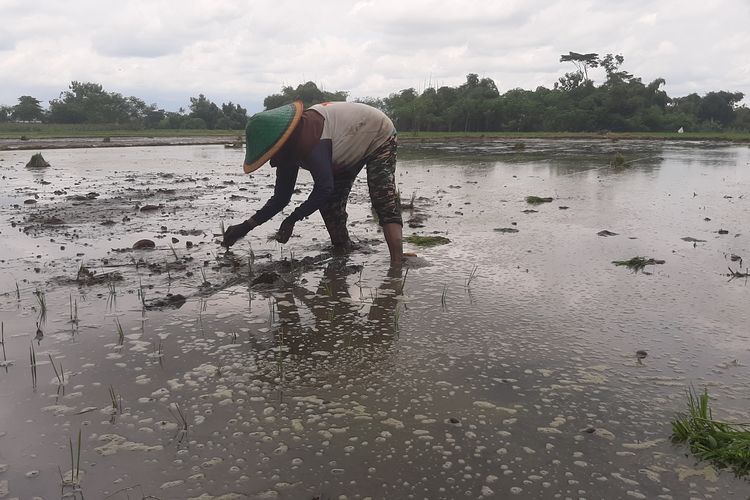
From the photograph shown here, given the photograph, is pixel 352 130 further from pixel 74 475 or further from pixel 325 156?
pixel 74 475

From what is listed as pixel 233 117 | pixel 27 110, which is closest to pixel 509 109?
pixel 233 117

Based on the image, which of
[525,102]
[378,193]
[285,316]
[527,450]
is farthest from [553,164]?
[525,102]

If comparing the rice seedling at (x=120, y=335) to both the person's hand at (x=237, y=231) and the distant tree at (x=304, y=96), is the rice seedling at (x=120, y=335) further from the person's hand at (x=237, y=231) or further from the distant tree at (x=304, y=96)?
the distant tree at (x=304, y=96)

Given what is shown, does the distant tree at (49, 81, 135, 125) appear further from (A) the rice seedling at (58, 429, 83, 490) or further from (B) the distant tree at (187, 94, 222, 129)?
(A) the rice seedling at (58, 429, 83, 490)

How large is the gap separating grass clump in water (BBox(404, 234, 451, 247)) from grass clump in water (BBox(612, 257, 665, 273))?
1.83 meters

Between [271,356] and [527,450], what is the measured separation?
1551 mm

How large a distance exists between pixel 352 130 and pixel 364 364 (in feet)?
8.10

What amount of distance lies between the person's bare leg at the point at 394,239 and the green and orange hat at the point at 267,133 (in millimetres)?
1326

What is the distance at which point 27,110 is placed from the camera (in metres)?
80.0

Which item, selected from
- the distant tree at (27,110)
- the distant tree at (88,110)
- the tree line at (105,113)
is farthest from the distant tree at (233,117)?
the distant tree at (27,110)

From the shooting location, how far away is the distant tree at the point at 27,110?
79.4 m

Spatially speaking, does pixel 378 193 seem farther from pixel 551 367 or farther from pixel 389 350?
pixel 551 367

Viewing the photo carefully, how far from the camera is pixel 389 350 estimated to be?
10.7 ft

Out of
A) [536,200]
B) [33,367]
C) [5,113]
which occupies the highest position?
[5,113]
